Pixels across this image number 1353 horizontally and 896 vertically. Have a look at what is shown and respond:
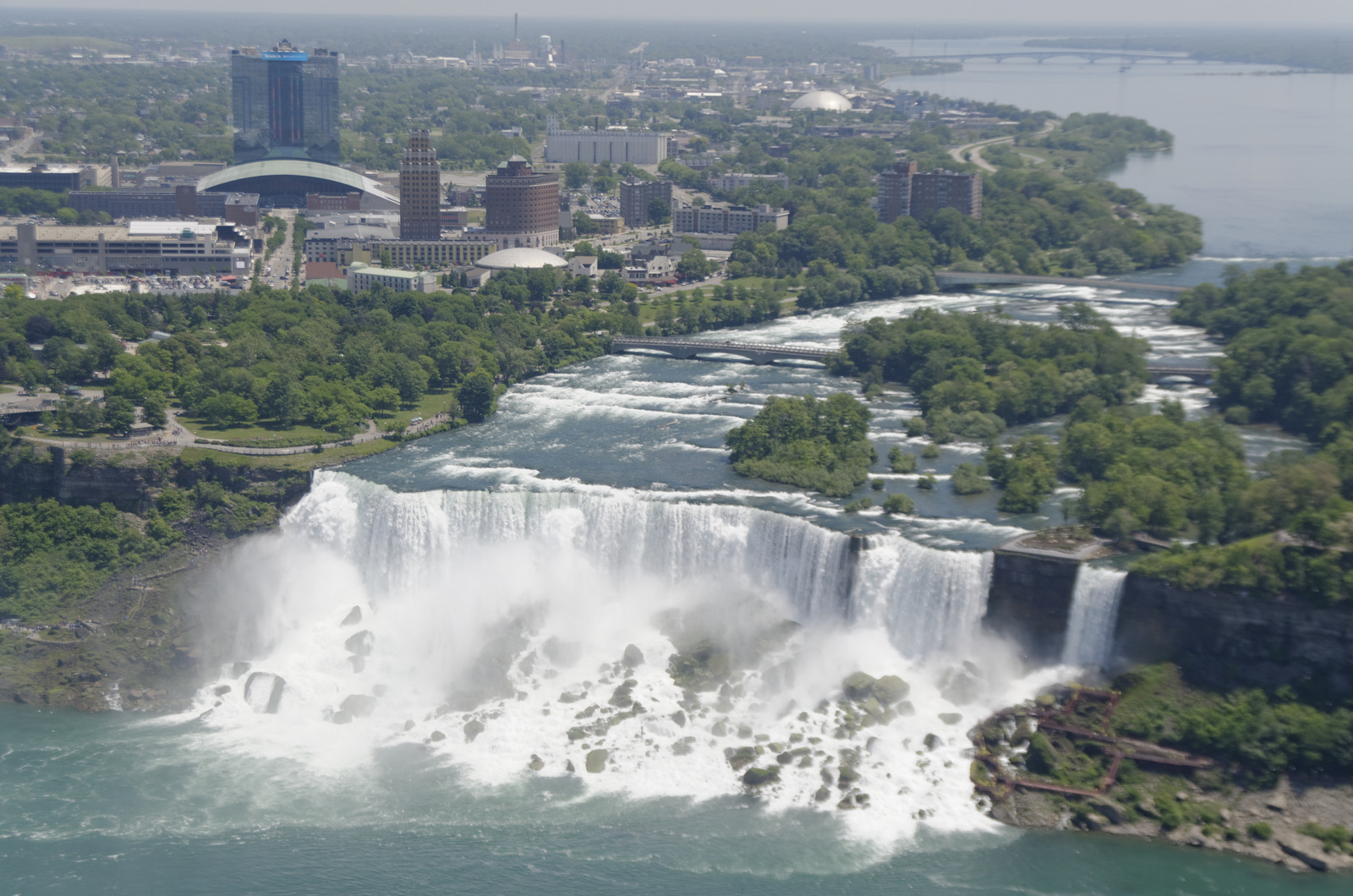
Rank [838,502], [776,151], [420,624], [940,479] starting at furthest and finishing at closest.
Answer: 1. [776,151]
2. [940,479]
3. [838,502]
4. [420,624]

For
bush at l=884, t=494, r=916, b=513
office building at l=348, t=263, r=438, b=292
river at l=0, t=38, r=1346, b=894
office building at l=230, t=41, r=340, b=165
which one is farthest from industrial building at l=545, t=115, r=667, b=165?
bush at l=884, t=494, r=916, b=513

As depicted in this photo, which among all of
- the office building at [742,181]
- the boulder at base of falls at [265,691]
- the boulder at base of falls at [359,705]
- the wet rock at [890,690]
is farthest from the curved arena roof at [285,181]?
the wet rock at [890,690]

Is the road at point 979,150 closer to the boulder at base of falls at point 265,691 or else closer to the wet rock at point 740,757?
the boulder at base of falls at point 265,691

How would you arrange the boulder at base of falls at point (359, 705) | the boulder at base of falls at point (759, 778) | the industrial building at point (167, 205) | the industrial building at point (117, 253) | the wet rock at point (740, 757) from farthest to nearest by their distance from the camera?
1. the industrial building at point (167, 205)
2. the industrial building at point (117, 253)
3. the boulder at base of falls at point (359, 705)
4. the wet rock at point (740, 757)
5. the boulder at base of falls at point (759, 778)

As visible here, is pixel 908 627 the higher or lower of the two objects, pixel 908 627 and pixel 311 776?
the higher

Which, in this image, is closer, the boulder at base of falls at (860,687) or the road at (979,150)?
the boulder at base of falls at (860,687)

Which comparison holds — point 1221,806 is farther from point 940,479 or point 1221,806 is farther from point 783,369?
point 783,369

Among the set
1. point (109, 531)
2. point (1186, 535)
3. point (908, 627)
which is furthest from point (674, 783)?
point (109, 531)

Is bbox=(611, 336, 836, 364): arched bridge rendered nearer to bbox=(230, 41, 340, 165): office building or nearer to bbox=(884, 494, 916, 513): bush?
bbox=(884, 494, 916, 513): bush
